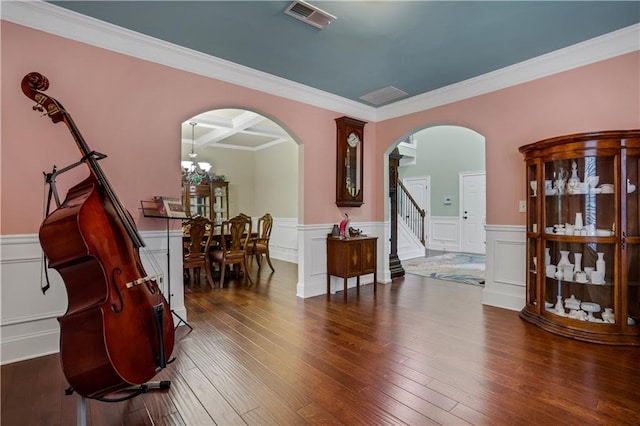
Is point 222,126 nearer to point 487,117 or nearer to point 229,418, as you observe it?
point 487,117

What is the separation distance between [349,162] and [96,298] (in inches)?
147

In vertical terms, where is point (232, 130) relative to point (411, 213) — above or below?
above

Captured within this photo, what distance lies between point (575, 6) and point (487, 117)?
1.46m

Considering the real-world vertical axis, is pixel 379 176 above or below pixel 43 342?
above

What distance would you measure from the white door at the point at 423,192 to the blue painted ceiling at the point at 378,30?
5.72 m

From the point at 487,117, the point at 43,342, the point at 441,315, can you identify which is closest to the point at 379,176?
Result: the point at 487,117

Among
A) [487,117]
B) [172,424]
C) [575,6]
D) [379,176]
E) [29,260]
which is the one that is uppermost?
[575,6]

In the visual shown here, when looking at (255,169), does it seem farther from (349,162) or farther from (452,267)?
(452,267)

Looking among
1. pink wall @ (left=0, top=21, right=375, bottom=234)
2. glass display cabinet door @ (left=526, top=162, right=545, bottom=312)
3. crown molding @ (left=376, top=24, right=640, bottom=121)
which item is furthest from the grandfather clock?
pink wall @ (left=0, top=21, right=375, bottom=234)

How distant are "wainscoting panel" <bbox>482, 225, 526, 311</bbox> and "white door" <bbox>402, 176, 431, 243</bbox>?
17.0ft

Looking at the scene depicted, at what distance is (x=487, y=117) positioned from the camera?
3.93 metres

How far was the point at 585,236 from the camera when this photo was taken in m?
2.96

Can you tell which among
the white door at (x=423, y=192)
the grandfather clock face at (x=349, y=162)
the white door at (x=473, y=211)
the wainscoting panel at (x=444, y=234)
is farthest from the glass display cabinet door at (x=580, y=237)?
the white door at (x=423, y=192)

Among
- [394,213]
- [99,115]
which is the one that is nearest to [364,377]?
[99,115]
